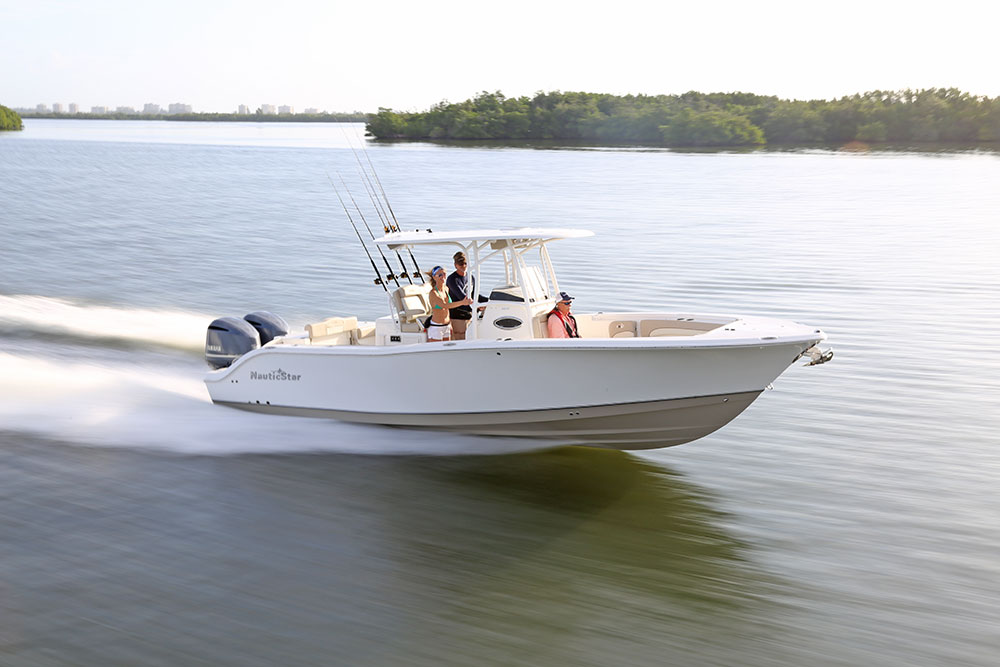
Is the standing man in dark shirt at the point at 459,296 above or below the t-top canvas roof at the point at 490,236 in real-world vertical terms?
below

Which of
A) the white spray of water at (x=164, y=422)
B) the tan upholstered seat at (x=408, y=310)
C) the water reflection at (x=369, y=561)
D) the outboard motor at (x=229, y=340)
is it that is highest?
the tan upholstered seat at (x=408, y=310)

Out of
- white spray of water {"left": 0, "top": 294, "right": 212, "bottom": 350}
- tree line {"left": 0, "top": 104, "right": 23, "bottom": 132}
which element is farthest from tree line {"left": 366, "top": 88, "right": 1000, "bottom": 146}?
white spray of water {"left": 0, "top": 294, "right": 212, "bottom": 350}

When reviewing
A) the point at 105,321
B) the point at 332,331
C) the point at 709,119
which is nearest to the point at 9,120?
the point at 709,119

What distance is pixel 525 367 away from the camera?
761cm

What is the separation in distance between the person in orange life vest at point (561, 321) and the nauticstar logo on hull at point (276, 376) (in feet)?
8.49

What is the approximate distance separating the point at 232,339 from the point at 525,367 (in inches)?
138

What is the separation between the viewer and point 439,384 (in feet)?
26.2

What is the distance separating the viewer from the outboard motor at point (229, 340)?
9367mm

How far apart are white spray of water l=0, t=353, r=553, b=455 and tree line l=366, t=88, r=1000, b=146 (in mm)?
75389

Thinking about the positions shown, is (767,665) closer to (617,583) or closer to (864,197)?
(617,583)

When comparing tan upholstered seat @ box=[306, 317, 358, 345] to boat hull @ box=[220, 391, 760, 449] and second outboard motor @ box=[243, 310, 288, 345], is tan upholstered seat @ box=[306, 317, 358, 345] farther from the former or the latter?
boat hull @ box=[220, 391, 760, 449]

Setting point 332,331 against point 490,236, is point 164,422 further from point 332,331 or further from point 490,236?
point 490,236

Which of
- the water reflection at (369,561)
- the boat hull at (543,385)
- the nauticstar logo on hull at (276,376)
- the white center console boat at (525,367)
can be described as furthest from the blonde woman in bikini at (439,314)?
the nauticstar logo on hull at (276,376)

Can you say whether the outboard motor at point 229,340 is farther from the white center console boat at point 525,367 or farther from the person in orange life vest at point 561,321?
the person in orange life vest at point 561,321
